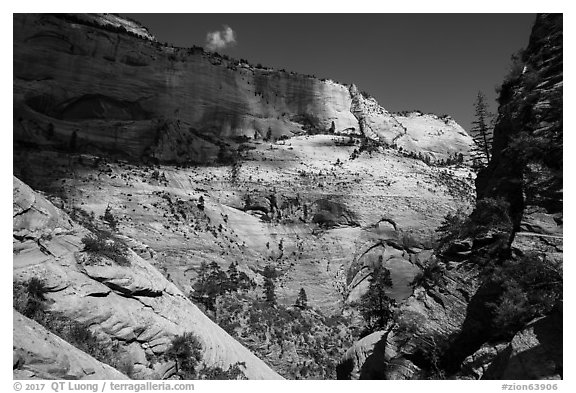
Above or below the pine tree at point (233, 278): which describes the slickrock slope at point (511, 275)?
above

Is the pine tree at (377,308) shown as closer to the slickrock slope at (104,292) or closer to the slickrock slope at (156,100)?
the slickrock slope at (104,292)

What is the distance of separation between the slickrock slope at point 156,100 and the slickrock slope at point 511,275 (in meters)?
51.6

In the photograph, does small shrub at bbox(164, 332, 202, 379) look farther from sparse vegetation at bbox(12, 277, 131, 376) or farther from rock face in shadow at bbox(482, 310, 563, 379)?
rock face in shadow at bbox(482, 310, 563, 379)

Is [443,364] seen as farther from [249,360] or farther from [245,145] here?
[245,145]

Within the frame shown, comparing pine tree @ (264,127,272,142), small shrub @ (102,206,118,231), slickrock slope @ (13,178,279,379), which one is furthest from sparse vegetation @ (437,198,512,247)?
pine tree @ (264,127,272,142)

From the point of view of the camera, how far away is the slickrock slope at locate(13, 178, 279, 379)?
13.4m

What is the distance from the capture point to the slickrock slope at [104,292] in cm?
1339

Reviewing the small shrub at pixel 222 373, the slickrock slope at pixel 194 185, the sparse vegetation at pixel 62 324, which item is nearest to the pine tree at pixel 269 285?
the slickrock slope at pixel 194 185

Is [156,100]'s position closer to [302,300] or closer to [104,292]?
[302,300]

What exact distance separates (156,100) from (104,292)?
70.5 meters

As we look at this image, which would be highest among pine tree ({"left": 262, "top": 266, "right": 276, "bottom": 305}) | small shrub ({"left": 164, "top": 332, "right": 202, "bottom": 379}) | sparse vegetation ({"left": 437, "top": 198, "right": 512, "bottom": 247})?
sparse vegetation ({"left": 437, "top": 198, "right": 512, "bottom": 247})

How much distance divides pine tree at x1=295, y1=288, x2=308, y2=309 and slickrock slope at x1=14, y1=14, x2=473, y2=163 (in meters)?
31.3
